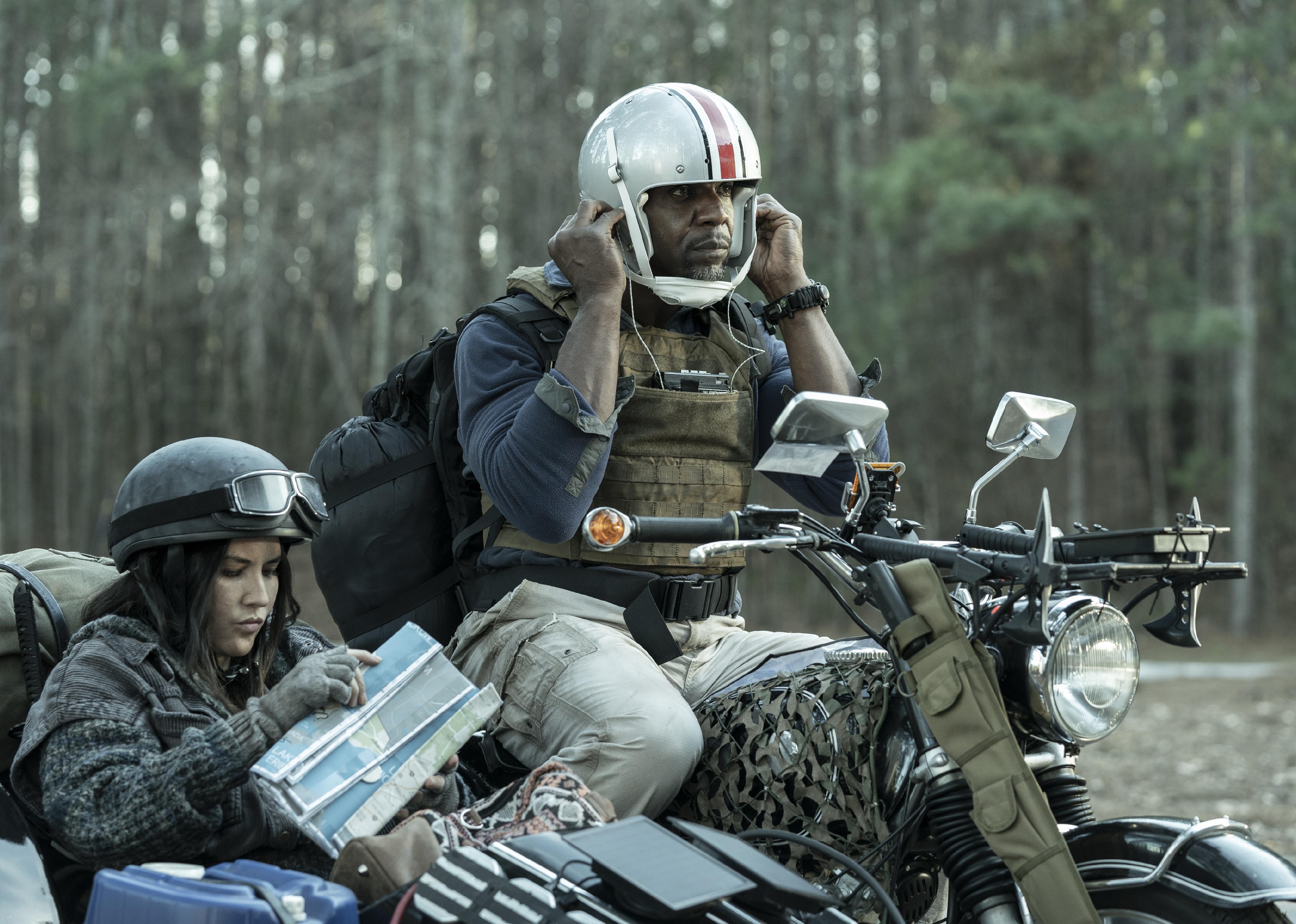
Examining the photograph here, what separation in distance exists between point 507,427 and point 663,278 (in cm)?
55

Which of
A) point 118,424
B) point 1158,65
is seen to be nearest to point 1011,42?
point 1158,65

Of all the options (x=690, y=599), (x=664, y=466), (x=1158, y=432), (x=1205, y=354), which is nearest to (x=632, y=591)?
(x=690, y=599)

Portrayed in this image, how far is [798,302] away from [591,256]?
62cm

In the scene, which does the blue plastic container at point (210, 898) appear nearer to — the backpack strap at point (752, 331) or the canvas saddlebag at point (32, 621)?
the canvas saddlebag at point (32, 621)

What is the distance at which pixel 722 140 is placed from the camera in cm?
345

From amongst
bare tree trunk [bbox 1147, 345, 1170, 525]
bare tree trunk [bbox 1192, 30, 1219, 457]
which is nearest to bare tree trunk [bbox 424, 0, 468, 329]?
bare tree trunk [bbox 1192, 30, 1219, 457]

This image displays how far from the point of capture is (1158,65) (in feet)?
76.1

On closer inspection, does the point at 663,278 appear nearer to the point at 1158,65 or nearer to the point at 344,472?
the point at 344,472

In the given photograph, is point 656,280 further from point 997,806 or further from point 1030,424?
point 997,806

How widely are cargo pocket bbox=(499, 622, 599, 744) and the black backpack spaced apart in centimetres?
37

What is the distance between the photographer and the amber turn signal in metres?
2.33

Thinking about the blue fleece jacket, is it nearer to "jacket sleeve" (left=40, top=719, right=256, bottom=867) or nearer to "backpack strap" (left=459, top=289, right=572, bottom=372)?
"backpack strap" (left=459, top=289, right=572, bottom=372)

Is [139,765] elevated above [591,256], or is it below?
below

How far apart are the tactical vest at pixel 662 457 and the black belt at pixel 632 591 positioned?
1.5 inches
